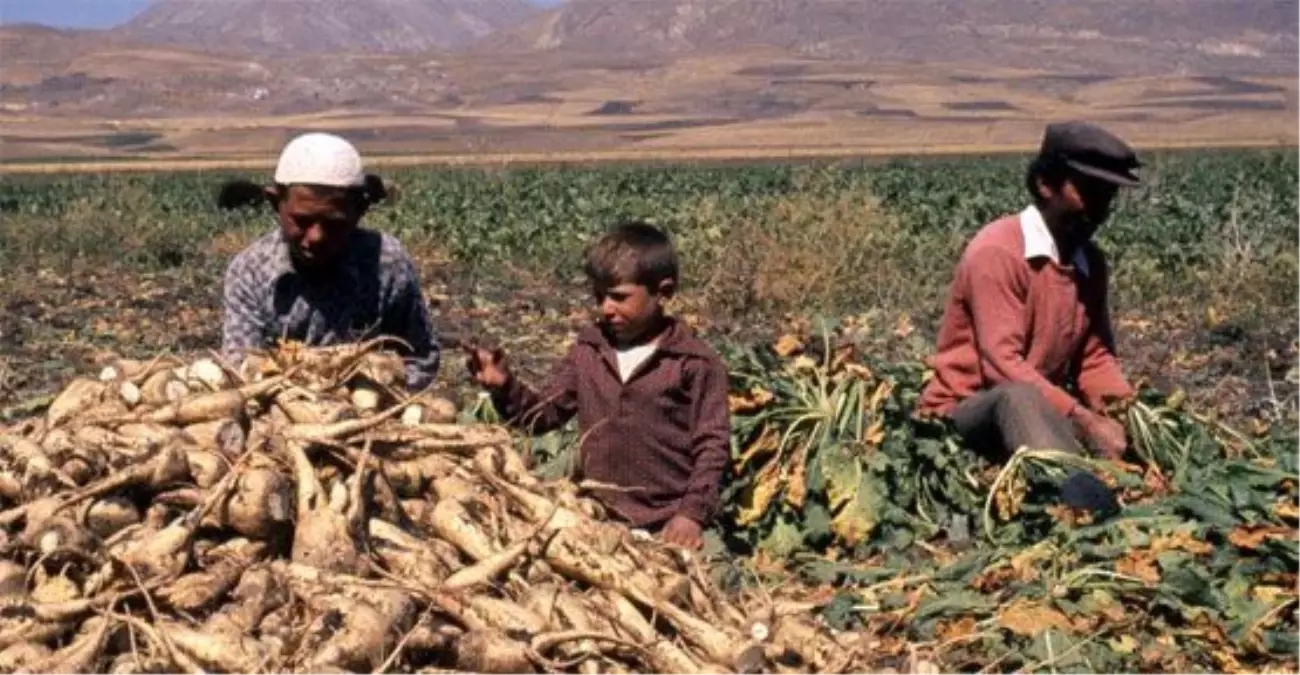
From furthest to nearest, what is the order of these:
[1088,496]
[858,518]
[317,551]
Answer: [858,518] < [1088,496] < [317,551]

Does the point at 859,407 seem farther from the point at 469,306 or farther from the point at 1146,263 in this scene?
the point at 1146,263

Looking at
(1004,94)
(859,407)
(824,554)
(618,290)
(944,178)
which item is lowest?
(1004,94)

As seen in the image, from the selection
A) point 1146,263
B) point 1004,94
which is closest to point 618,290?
point 1146,263

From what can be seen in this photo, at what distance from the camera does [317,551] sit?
3.42m

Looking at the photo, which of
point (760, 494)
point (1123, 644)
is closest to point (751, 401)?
point (760, 494)

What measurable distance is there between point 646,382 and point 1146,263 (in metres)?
11.3

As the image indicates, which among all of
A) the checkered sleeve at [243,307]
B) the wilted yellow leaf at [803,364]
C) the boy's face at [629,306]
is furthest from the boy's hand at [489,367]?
the wilted yellow leaf at [803,364]

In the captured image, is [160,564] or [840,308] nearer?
[160,564]

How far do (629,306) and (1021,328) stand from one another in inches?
63.5

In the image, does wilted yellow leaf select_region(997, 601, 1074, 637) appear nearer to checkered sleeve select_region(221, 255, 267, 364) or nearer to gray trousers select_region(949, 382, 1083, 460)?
gray trousers select_region(949, 382, 1083, 460)

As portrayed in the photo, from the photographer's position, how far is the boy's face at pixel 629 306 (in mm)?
4472

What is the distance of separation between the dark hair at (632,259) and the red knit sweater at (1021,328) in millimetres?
1432

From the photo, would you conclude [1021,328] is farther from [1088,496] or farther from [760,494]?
[760,494]

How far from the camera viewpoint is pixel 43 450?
357 centimetres
